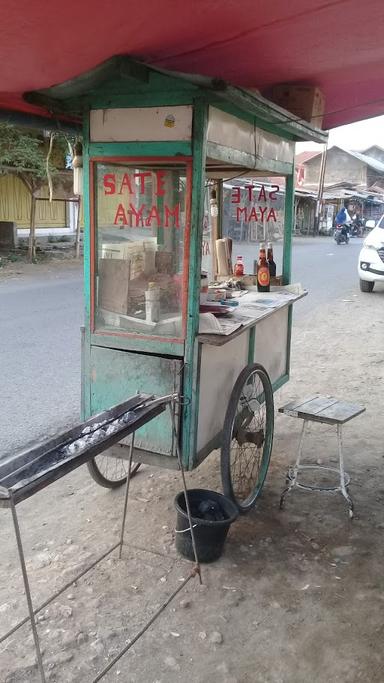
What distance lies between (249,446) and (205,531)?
104 cm

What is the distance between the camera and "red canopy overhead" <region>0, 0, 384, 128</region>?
1905 mm

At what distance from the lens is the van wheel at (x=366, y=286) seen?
12.2m

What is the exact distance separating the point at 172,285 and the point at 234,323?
1.48 feet

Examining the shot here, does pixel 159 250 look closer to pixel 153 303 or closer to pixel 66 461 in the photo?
pixel 153 303

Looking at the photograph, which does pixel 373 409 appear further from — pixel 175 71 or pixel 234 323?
pixel 175 71

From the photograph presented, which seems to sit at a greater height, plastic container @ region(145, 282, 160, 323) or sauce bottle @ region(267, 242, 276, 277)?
sauce bottle @ region(267, 242, 276, 277)

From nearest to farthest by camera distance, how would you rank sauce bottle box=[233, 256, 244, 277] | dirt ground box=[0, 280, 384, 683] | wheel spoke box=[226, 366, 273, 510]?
dirt ground box=[0, 280, 384, 683] < wheel spoke box=[226, 366, 273, 510] < sauce bottle box=[233, 256, 244, 277]

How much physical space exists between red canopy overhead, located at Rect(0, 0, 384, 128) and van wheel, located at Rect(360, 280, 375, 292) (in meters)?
9.46

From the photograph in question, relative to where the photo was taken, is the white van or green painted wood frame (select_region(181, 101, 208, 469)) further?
the white van

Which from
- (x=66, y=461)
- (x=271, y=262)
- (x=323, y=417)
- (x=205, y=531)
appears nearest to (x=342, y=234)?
(x=271, y=262)

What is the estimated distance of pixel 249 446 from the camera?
12.7 feet

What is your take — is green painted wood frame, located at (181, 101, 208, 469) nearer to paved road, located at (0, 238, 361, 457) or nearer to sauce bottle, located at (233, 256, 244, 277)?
paved road, located at (0, 238, 361, 457)

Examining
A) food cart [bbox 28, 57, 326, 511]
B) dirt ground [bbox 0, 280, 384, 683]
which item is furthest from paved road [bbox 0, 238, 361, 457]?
food cart [bbox 28, 57, 326, 511]

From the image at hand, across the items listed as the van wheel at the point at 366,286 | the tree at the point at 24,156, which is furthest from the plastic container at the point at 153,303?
the tree at the point at 24,156
